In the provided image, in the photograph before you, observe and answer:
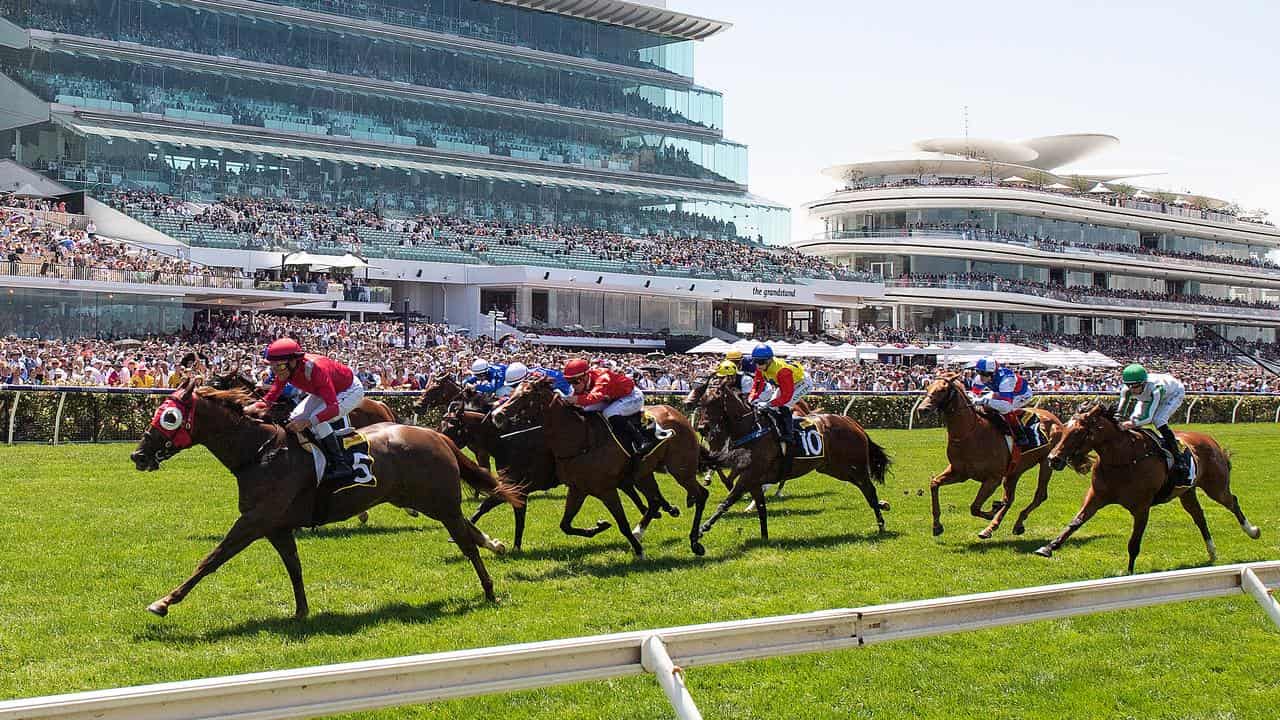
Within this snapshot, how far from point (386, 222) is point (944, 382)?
3748cm

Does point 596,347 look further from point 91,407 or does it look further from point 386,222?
point 91,407

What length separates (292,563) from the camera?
296 inches

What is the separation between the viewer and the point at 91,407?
738 inches

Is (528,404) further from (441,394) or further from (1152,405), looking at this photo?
(1152,405)

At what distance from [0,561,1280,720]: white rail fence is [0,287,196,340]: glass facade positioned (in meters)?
28.2

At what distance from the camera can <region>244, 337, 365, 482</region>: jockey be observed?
7.58 m

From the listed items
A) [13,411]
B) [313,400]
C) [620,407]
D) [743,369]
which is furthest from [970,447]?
[13,411]

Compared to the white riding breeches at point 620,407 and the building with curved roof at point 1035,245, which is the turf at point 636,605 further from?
the building with curved roof at point 1035,245

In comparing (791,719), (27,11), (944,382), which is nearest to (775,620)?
(791,719)

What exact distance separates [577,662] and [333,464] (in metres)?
4.34

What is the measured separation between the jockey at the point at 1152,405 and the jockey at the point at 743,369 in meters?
3.10

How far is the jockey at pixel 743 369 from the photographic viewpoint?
11.4 meters

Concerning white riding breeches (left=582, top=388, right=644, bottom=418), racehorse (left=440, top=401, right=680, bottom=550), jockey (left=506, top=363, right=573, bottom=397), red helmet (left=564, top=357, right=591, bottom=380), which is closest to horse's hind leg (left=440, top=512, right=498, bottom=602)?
racehorse (left=440, top=401, right=680, bottom=550)

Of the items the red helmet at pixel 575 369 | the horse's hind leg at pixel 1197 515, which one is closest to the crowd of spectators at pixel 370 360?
the red helmet at pixel 575 369
